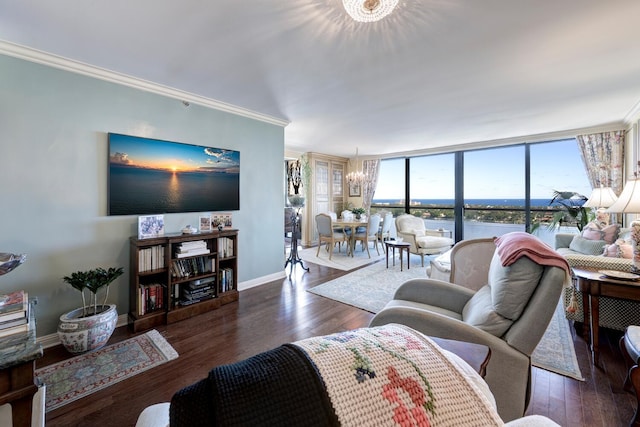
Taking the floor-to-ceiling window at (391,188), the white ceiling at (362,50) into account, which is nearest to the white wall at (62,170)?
the white ceiling at (362,50)

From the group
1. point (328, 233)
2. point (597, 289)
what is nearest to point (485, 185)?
point (328, 233)

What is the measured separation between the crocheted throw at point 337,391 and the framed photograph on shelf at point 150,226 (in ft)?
8.89

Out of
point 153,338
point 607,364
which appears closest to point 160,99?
point 153,338

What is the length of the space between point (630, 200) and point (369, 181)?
5.41 metres

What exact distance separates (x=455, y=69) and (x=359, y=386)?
287 cm

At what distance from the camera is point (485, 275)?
2229mm

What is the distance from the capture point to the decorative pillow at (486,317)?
1327 millimetres

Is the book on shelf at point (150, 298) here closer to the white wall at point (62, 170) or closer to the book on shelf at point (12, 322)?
the white wall at point (62, 170)

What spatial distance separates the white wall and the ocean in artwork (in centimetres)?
11

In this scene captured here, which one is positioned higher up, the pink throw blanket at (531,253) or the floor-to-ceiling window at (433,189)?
the floor-to-ceiling window at (433,189)

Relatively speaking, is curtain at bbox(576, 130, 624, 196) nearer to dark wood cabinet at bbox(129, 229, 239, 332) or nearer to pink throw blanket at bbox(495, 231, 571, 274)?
pink throw blanket at bbox(495, 231, 571, 274)

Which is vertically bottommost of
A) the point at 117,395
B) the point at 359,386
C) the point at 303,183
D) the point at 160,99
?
the point at 117,395

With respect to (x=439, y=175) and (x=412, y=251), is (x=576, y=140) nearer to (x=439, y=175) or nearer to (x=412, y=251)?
(x=439, y=175)

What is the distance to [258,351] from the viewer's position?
2.21 metres
